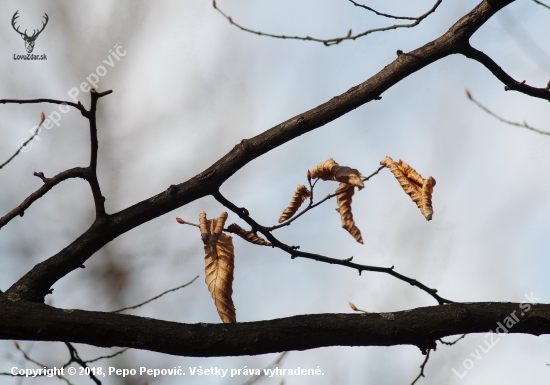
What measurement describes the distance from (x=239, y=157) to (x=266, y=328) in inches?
30.7

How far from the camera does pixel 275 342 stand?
1841 mm

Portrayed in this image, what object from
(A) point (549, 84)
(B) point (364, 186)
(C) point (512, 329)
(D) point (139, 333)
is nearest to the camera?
(D) point (139, 333)

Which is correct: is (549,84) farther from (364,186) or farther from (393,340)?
(393,340)

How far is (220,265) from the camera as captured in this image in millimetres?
2035

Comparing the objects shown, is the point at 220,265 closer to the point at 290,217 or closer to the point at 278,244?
the point at 278,244

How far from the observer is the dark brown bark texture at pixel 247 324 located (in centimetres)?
176

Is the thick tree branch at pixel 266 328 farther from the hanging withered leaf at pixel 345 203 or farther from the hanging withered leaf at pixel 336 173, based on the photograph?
the hanging withered leaf at pixel 336 173

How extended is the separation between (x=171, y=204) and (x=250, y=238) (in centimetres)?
40

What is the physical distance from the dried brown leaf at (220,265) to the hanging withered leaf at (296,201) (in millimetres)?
288

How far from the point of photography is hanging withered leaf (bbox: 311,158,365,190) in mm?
1940

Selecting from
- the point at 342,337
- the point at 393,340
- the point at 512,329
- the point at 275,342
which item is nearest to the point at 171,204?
the point at 275,342

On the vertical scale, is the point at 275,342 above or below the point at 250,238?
below

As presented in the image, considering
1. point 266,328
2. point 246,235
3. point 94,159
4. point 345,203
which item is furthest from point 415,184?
point 94,159

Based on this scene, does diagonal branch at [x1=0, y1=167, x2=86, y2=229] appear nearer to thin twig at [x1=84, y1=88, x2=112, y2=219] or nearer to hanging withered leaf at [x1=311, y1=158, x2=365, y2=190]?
thin twig at [x1=84, y1=88, x2=112, y2=219]
